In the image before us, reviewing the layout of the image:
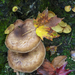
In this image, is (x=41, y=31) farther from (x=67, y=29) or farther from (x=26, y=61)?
(x=67, y=29)

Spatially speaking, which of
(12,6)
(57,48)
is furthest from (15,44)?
(57,48)

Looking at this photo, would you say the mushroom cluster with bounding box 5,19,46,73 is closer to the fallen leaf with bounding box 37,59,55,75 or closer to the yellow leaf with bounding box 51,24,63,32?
the fallen leaf with bounding box 37,59,55,75

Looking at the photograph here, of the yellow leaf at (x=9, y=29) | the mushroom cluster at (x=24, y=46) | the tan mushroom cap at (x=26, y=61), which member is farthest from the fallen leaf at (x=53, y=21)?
the yellow leaf at (x=9, y=29)

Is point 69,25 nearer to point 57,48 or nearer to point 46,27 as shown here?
point 57,48

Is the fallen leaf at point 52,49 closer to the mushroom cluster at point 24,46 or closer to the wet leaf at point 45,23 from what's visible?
the mushroom cluster at point 24,46

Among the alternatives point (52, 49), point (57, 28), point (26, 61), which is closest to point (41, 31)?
point (26, 61)
